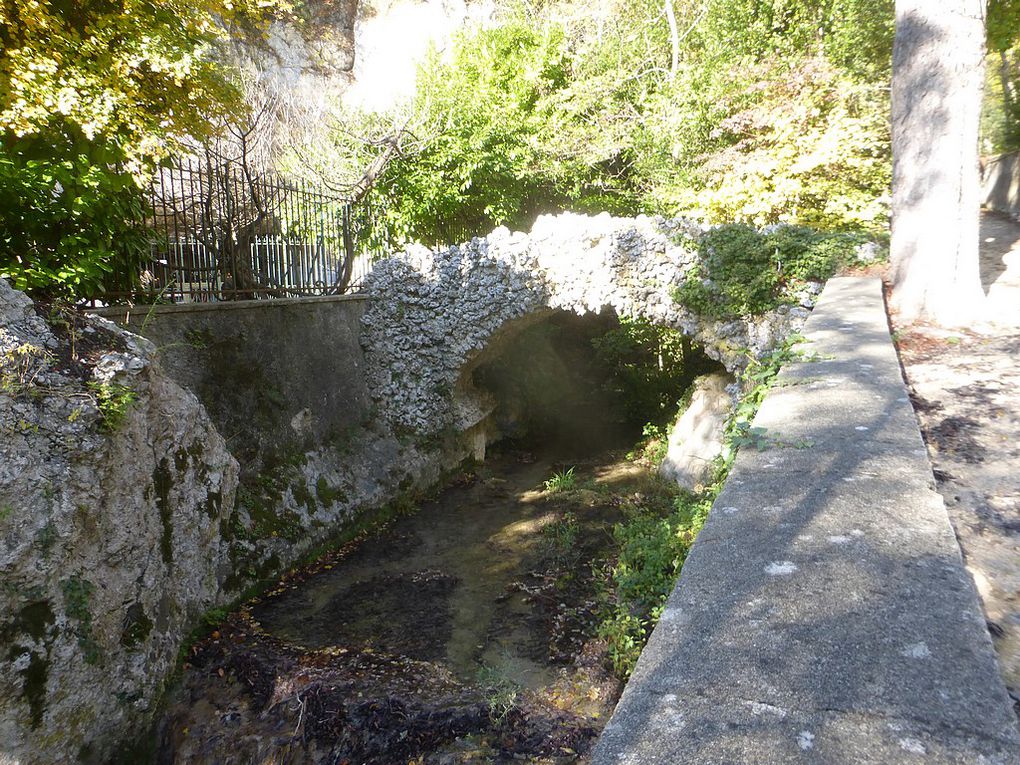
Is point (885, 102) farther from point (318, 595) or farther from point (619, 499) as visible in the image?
point (318, 595)

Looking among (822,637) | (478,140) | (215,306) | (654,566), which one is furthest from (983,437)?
(478,140)

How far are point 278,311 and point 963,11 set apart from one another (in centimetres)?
743

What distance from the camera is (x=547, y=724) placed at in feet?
15.5

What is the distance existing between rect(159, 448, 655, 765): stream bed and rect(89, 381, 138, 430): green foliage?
2.29m

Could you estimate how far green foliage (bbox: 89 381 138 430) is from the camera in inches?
173

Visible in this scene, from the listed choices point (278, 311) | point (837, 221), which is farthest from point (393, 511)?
point (837, 221)

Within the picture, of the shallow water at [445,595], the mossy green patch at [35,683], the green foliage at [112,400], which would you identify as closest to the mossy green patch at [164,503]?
the green foliage at [112,400]

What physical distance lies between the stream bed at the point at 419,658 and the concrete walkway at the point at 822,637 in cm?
301

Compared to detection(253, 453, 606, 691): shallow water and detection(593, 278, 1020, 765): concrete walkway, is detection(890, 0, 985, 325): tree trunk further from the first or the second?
detection(253, 453, 606, 691): shallow water

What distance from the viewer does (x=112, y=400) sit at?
14.6ft

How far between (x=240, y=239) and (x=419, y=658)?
17.5 feet

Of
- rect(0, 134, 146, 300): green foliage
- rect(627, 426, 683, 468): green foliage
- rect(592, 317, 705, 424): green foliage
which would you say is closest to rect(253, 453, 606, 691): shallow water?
rect(627, 426, 683, 468): green foliage

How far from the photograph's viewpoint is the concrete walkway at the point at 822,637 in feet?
4.10

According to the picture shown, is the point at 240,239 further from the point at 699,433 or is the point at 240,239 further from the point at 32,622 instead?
the point at 699,433
